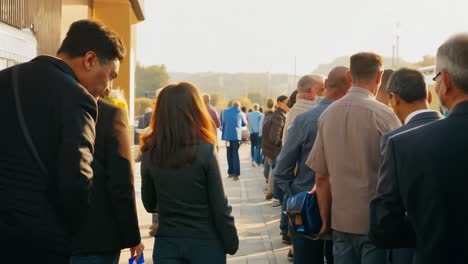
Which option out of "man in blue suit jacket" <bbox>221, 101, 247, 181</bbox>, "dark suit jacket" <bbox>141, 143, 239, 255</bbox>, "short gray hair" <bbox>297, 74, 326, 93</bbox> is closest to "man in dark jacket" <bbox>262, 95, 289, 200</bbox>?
"short gray hair" <bbox>297, 74, 326, 93</bbox>

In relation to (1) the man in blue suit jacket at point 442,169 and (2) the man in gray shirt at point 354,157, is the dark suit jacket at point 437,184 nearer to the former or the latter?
(1) the man in blue suit jacket at point 442,169

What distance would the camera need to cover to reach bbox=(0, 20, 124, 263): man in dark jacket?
122 inches

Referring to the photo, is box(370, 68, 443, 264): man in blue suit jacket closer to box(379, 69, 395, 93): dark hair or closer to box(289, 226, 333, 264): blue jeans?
box(379, 69, 395, 93): dark hair

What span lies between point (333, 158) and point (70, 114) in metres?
2.50

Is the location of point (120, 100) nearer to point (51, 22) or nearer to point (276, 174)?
point (276, 174)

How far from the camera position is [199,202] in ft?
15.9

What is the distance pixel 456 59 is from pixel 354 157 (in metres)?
1.90

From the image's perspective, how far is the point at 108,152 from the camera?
441cm

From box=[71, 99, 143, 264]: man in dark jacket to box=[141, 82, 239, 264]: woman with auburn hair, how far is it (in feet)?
→ 1.49

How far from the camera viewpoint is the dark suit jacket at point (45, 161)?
3.11m

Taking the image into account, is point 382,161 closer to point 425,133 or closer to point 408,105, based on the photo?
point 425,133

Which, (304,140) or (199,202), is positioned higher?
(304,140)

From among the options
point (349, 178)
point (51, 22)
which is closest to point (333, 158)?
point (349, 178)

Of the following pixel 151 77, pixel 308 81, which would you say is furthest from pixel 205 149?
pixel 151 77
